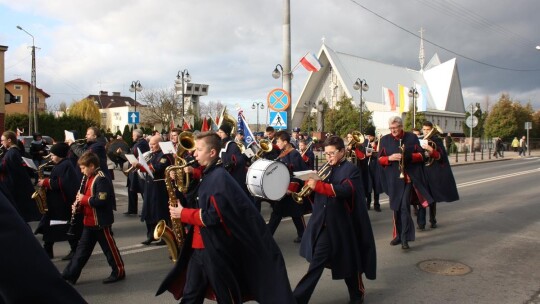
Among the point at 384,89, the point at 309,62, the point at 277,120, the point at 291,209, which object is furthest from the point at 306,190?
the point at 384,89

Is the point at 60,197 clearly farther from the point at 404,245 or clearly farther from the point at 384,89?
the point at 384,89

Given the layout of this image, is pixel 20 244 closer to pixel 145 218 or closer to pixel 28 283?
pixel 28 283

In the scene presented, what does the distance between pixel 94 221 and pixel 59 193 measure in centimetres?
125

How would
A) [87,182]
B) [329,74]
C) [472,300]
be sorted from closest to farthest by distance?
[472,300] < [87,182] < [329,74]

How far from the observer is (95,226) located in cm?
550

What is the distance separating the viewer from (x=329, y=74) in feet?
206

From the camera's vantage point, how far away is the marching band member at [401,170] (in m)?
7.31

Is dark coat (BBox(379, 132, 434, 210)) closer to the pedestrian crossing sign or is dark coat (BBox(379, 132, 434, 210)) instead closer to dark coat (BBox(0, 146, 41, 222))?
the pedestrian crossing sign

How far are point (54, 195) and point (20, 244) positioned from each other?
216 inches

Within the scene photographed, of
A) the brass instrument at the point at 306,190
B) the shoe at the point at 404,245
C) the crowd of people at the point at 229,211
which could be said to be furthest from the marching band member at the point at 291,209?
the brass instrument at the point at 306,190

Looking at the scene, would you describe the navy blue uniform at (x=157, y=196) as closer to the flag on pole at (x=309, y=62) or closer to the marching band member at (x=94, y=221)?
the marching band member at (x=94, y=221)

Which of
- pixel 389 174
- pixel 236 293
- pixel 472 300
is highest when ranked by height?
pixel 389 174

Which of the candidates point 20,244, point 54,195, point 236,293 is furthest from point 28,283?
point 54,195

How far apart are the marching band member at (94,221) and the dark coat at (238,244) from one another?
2.49 metres
